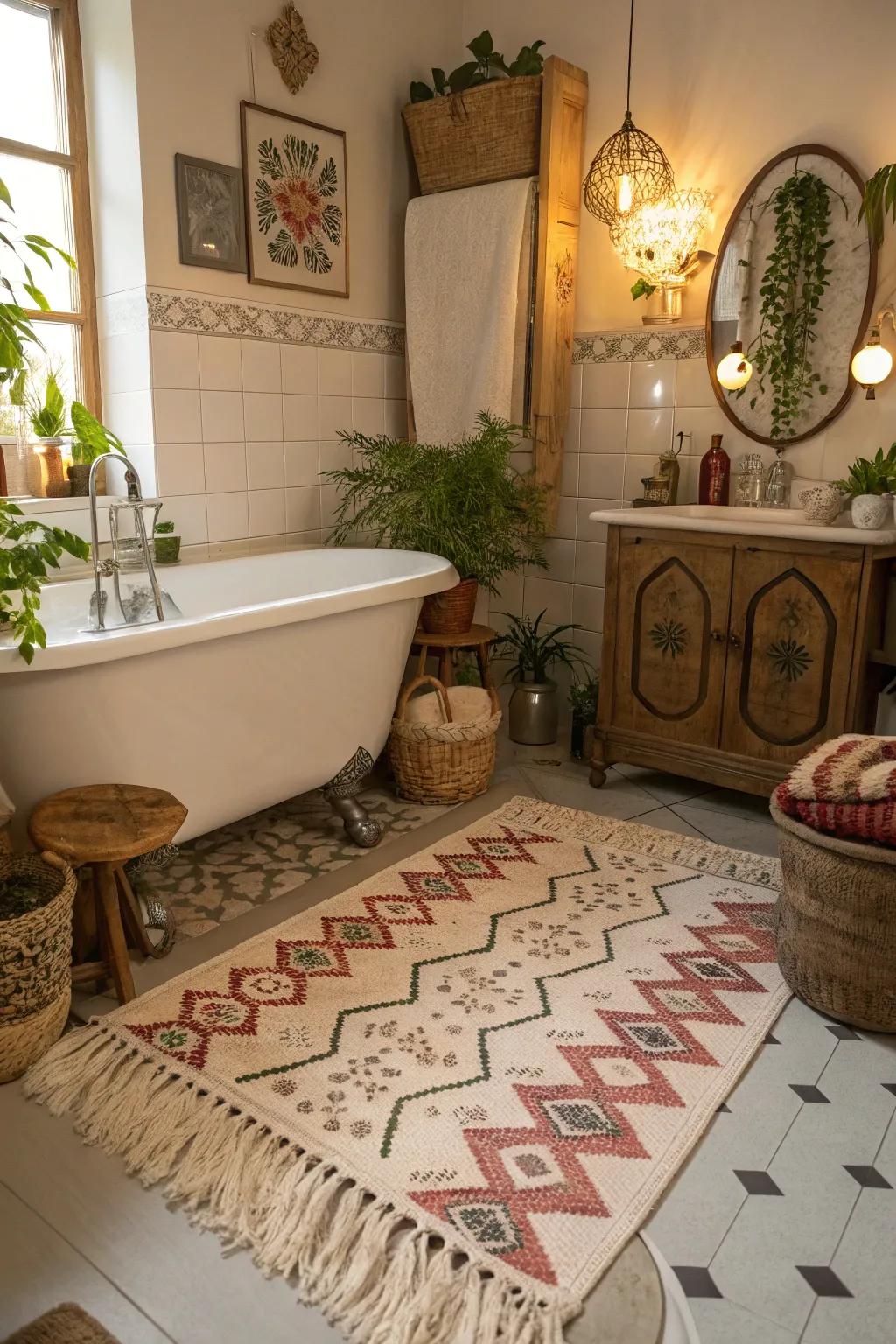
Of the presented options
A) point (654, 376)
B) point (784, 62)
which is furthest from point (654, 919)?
point (784, 62)

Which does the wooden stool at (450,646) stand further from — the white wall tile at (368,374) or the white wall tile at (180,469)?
the white wall tile at (368,374)

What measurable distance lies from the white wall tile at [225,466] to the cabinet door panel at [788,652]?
5.36 feet

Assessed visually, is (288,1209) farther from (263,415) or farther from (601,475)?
(601,475)

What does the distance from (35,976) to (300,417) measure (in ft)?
7.50

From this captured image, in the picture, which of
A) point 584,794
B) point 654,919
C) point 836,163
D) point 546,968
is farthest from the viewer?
point 584,794

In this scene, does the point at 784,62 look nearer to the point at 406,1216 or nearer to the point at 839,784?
the point at 839,784

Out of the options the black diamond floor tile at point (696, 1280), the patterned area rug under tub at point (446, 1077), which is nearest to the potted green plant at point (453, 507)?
the patterned area rug under tub at point (446, 1077)

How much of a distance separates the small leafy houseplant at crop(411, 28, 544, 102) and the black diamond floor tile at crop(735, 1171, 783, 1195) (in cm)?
335

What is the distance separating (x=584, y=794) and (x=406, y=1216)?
1857 mm

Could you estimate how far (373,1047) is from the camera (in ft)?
6.30

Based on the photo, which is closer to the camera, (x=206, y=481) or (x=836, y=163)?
(x=836, y=163)

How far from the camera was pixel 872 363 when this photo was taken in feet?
9.60

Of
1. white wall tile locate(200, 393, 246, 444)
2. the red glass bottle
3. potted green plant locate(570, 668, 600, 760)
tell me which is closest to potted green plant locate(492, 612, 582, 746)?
potted green plant locate(570, 668, 600, 760)

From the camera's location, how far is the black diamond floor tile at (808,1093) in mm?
1803
